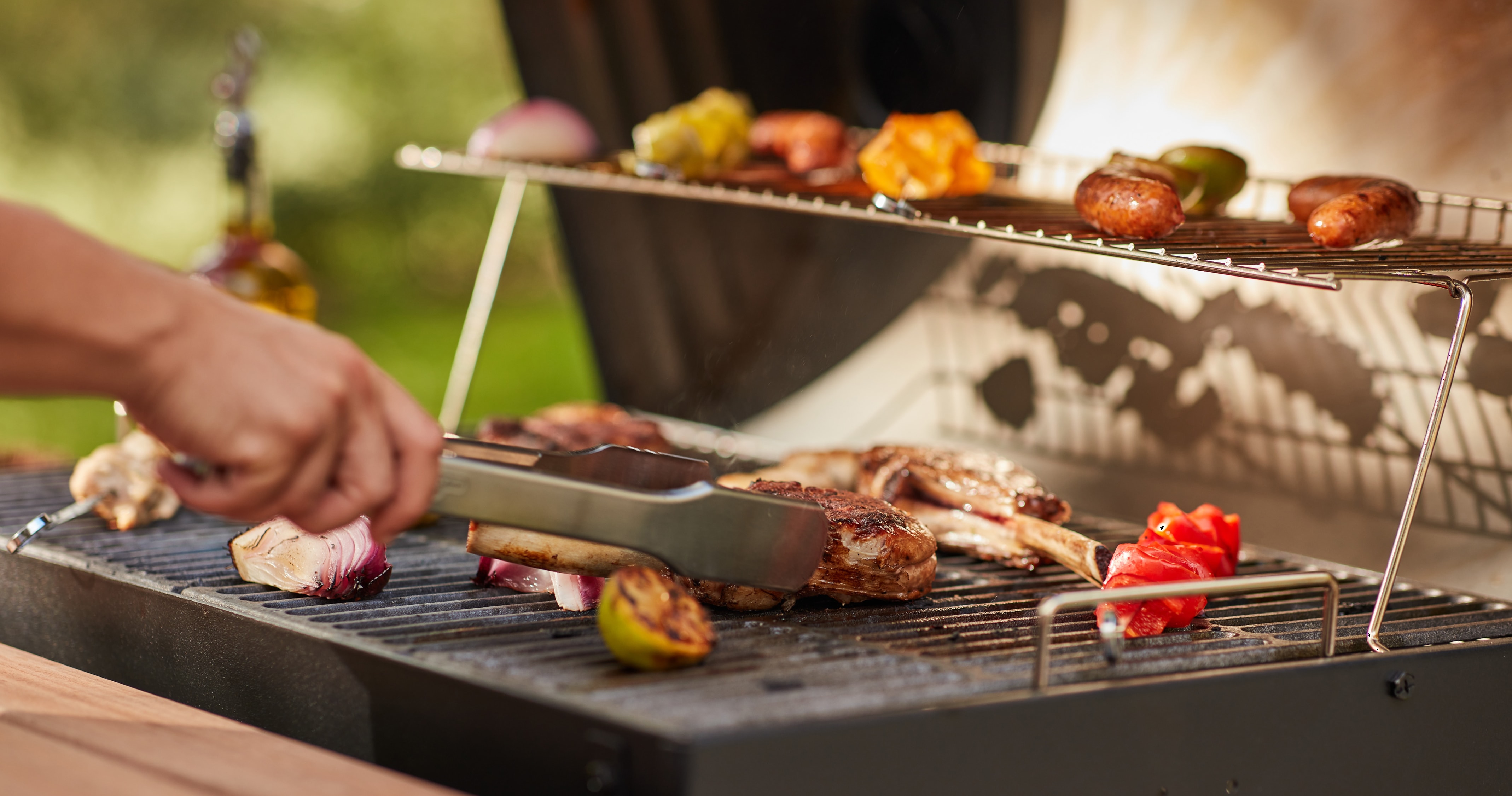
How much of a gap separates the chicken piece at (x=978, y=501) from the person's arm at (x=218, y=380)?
133 cm

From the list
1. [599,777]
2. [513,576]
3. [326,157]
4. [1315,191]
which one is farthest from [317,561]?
[326,157]

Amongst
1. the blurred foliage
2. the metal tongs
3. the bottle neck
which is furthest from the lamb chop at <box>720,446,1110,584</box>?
the blurred foliage

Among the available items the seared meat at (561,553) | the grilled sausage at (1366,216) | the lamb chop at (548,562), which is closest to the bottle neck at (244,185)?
the lamb chop at (548,562)

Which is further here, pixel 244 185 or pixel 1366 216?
pixel 244 185

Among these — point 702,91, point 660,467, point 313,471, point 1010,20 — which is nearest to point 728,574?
point 660,467

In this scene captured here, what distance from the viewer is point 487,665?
73.3 inches

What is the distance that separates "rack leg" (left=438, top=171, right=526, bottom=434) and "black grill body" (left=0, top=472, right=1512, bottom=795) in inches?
51.0

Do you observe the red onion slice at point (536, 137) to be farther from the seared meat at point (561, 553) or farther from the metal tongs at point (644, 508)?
the metal tongs at point (644, 508)

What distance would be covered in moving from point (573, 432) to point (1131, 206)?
1489 mm

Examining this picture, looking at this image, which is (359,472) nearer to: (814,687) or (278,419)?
(278,419)

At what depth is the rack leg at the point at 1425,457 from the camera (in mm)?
2057

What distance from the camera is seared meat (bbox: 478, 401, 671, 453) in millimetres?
3244

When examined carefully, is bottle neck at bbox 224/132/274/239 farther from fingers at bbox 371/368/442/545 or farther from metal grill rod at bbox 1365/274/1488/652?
metal grill rod at bbox 1365/274/1488/652

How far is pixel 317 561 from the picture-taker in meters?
2.21
